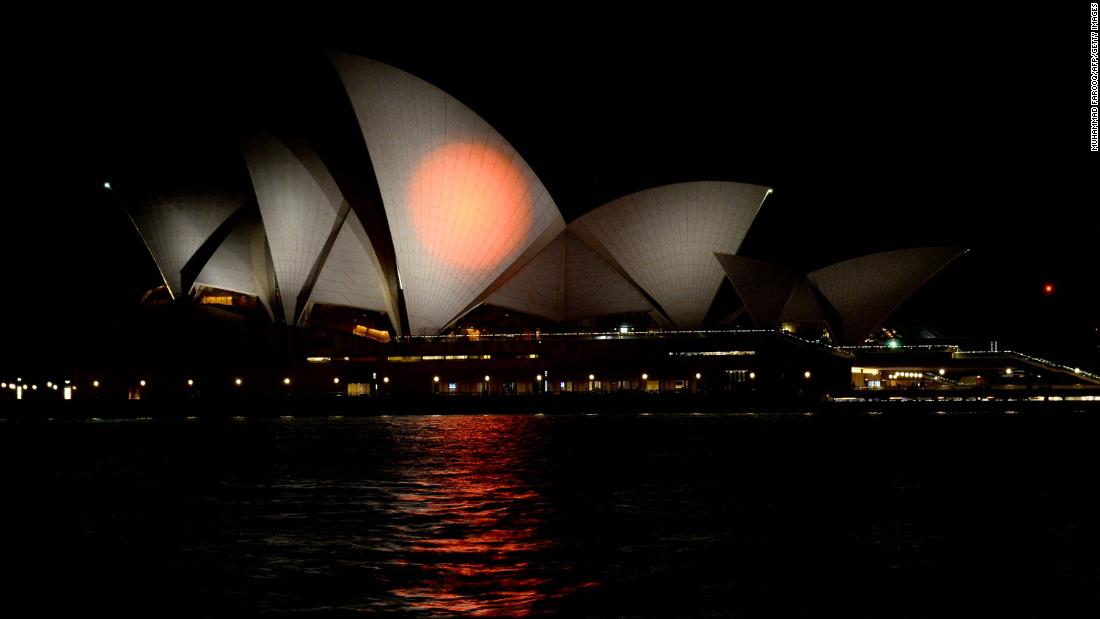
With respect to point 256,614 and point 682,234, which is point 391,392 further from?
point 256,614

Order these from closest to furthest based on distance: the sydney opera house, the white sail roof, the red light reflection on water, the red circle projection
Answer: the red light reflection on water
the white sail roof
the red circle projection
the sydney opera house

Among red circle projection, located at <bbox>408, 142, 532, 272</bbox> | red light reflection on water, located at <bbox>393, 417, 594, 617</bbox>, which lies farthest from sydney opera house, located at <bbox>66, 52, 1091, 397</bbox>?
red light reflection on water, located at <bbox>393, 417, 594, 617</bbox>

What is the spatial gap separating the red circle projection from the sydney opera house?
0.24 feet

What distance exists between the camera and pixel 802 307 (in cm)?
5147

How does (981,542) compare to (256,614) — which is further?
(981,542)

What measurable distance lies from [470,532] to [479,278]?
106 feet

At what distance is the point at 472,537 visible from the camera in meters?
12.8

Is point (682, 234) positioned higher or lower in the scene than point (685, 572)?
higher

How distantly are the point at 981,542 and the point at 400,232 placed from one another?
3251 cm

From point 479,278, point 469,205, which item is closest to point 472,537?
point 469,205

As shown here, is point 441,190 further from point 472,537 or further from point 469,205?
point 472,537

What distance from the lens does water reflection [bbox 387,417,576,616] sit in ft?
32.0

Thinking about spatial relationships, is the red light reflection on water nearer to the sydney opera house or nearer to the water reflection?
the water reflection

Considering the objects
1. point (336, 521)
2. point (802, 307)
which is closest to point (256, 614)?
point (336, 521)
